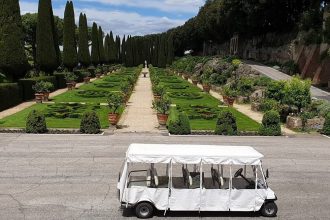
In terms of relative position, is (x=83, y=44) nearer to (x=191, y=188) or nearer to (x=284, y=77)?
(x=284, y=77)

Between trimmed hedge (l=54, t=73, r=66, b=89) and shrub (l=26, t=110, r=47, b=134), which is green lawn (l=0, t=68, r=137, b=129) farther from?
trimmed hedge (l=54, t=73, r=66, b=89)

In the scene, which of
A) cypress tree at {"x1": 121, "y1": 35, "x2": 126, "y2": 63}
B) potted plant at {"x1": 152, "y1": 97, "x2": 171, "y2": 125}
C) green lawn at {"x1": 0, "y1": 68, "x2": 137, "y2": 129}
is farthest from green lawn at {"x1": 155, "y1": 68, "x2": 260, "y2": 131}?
cypress tree at {"x1": 121, "y1": 35, "x2": 126, "y2": 63}

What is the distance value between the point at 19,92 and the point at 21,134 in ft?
38.5

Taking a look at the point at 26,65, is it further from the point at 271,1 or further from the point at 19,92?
the point at 271,1

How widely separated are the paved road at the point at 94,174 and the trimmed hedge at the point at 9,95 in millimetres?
8670

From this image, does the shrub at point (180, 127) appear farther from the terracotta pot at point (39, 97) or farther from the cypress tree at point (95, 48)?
the cypress tree at point (95, 48)

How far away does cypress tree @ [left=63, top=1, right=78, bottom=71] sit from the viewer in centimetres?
4844

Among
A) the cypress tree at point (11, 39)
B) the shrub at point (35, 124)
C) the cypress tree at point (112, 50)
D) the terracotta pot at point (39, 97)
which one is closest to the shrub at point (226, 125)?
the shrub at point (35, 124)

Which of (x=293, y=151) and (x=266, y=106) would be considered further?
(x=266, y=106)

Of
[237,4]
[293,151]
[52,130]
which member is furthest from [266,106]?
[237,4]

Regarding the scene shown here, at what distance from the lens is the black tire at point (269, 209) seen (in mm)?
10172

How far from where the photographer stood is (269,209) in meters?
10.2

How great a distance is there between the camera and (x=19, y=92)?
30.4 m

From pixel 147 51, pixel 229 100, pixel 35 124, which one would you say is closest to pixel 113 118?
pixel 35 124
